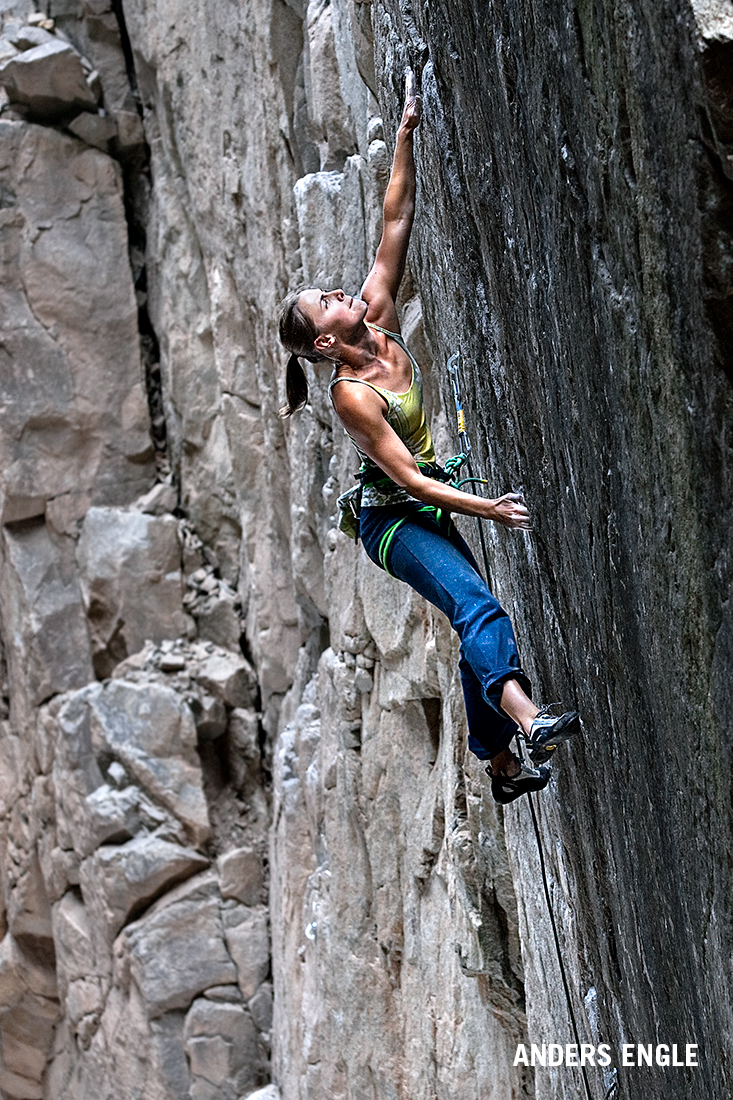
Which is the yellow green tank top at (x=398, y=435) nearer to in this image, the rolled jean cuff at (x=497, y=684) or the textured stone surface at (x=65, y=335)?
the rolled jean cuff at (x=497, y=684)

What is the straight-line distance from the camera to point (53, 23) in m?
11.1

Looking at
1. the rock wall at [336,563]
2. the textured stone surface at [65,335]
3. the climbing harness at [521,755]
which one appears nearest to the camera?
the rock wall at [336,563]

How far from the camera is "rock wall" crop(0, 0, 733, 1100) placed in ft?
8.62

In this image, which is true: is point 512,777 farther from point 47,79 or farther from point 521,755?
point 47,79

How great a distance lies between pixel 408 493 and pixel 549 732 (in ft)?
3.24

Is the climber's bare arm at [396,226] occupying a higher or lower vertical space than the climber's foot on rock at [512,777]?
higher

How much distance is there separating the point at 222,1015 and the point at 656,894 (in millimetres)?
7677

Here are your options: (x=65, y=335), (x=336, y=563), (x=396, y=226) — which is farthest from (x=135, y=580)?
(x=396, y=226)

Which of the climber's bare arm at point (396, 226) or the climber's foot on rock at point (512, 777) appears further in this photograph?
the climber's bare arm at point (396, 226)

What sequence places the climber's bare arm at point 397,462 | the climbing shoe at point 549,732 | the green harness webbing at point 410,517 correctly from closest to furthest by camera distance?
the climbing shoe at point 549,732, the climber's bare arm at point 397,462, the green harness webbing at point 410,517

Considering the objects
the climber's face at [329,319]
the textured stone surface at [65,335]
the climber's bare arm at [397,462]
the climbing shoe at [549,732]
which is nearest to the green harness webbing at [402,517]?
the climber's bare arm at [397,462]

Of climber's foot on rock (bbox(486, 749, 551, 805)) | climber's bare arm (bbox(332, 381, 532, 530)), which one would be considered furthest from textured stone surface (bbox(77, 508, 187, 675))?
climber's foot on rock (bbox(486, 749, 551, 805))

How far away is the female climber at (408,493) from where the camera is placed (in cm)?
352

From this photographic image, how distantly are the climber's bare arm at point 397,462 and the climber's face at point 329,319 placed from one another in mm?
202
